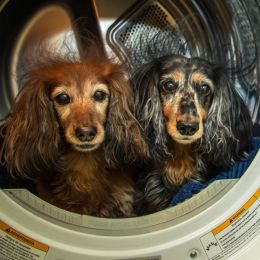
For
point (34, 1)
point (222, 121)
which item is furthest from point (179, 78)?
point (34, 1)

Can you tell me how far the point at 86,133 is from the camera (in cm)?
105

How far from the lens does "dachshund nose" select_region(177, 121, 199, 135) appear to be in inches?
42.9

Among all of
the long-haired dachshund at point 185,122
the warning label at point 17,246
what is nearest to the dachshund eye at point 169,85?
the long-haired dachshund at point 185,122

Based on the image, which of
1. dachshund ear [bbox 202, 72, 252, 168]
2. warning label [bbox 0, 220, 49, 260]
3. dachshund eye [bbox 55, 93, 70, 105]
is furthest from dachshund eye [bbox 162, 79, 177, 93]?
warning label [bbox 0, 220, 49, 260]

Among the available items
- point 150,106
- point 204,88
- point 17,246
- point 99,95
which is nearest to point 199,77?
point 204,88

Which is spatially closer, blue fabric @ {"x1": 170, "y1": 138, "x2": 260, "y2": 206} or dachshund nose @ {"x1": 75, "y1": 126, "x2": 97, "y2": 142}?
dachshund nose @ {"x1": 75, "y1": 126, "x2": 97, "y2": 142}

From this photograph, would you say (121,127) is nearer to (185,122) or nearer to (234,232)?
(185,122)

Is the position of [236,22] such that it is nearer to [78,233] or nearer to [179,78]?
[179,78]

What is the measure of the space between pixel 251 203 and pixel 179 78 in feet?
1.13

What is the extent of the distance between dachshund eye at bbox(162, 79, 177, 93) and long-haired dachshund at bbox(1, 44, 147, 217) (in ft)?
0.26

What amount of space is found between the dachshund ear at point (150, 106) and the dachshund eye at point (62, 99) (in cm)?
16

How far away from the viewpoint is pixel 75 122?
1.05m

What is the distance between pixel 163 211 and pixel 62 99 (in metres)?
0.36

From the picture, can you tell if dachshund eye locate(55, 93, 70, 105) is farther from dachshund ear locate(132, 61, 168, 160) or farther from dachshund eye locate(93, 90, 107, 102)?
dachshund ear locate(132, 61, 168, 160)
